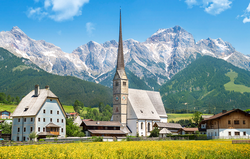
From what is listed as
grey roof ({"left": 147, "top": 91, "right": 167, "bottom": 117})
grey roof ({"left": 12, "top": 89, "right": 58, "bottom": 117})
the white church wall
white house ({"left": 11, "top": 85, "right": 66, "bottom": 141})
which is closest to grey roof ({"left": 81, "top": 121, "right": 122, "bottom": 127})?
the white church wall

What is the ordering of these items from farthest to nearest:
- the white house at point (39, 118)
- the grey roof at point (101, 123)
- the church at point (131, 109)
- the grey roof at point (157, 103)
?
the grey roof at point (157, 103)
the church at point (131, 109)
the grey roof at point (101, 123)
the white house at point (39, 118)

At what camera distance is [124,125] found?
109938 millimetres

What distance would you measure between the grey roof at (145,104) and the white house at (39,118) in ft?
111

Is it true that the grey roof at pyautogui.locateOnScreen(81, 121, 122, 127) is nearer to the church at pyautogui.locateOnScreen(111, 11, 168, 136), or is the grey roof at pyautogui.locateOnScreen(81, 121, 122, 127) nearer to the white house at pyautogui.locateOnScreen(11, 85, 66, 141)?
the church at pyautogui.locateOnScreen(111, 11, 168, 136)

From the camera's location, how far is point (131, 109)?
11100 centimetres

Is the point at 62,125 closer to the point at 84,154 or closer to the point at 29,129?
the point at 29,129

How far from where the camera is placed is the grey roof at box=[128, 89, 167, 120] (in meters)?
113

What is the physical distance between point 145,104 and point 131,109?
10339mm

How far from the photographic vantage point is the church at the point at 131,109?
109312 millimetres

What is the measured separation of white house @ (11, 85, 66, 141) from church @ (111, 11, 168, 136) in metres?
28.2

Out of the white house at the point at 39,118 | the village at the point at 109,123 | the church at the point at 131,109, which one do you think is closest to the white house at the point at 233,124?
the village at the point at 109,123

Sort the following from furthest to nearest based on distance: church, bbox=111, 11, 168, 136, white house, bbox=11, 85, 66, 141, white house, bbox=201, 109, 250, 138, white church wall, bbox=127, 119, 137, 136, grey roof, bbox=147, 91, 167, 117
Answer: grey roof, bbox=147, 91, 167, 117
church, bbox=111, 11, 168, 136
white church wall, bbox=127, 119, 137, 136
white house, bbox=201, 109, 250, 138
white house, bbox=11, 85, 66, 141

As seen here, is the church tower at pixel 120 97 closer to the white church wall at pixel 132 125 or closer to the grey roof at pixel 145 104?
the white church wall at pixel 132 125

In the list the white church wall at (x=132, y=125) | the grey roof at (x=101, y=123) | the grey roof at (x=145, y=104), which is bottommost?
the white church wall at (x=132, y=125)
